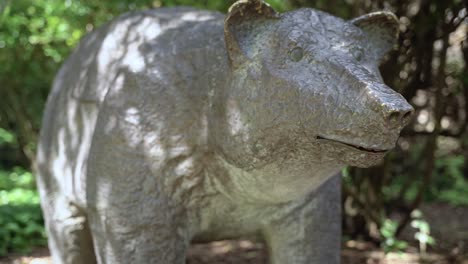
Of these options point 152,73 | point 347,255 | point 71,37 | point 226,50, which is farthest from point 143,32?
point 71,37

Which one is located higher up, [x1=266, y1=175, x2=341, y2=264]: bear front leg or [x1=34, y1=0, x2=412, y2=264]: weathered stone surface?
[x1=34, y1=0, x2=412, y2=264]: weathered stone surface

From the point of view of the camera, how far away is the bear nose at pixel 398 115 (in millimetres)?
1815

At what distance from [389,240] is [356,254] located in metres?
0.34

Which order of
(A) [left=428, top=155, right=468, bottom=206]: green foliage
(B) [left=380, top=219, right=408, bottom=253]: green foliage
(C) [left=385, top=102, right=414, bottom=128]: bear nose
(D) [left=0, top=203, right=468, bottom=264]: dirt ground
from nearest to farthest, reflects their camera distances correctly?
(C) [left=385, top=102, right=414, bottom=128]: bear nose
(B) [left=380, top=219, right=408, bottom=253]: green foliage
(D) [left=0, top=203, right=468, bottom=264]: dirt ground
(A) [left=428, top=155, right=468, bottom=206]: green foliage

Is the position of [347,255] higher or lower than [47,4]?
lower

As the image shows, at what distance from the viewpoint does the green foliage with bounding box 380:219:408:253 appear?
15.0 ft

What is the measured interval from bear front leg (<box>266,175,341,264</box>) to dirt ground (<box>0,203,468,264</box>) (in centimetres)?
201

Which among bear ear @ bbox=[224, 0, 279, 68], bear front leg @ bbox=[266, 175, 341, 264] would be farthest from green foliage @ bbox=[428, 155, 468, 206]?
bear ear @ bbox=[224, 0, 279, 68]

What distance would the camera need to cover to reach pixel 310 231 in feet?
8.91

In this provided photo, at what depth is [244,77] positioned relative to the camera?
87.9 inches

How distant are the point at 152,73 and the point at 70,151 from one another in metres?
0.73

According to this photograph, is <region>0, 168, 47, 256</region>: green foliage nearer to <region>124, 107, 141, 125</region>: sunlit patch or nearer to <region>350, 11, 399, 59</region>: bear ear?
<region>124, 107, 141, 125</region>: sunlit patch

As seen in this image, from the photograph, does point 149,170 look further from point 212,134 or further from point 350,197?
point 350,197

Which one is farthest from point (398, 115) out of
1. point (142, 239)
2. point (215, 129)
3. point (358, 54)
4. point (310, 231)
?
point (142, 239)
